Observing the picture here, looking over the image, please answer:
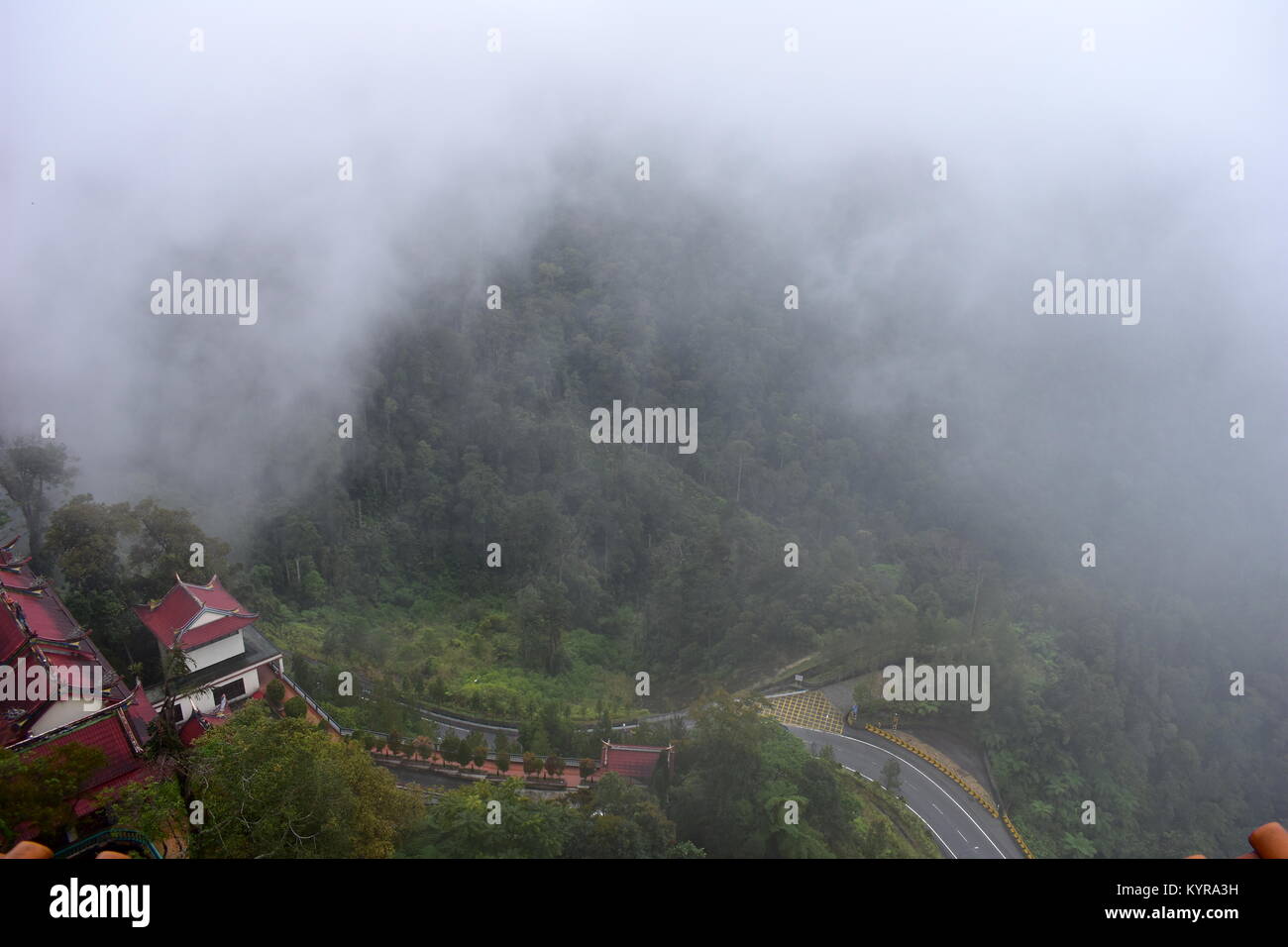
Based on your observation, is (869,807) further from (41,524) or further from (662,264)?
(662,264)

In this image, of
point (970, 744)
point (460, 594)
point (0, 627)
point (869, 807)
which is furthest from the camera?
point (460, 594)

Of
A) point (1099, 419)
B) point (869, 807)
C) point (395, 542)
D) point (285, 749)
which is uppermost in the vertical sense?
point (1099, 419)

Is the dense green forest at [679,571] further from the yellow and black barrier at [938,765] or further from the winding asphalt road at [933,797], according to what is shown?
the winding asphalt road at [933,797]

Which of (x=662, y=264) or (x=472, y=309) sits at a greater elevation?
(x=662, y=264)

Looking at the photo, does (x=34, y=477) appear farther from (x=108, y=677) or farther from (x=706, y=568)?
(x=706, y=568)

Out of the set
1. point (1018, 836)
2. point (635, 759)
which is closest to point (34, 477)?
point (635, 759)

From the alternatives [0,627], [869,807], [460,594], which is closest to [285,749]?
[0,627]

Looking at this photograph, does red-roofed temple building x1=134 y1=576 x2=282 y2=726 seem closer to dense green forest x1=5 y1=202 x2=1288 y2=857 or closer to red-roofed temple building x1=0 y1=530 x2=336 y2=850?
red-roofed temple building x1=0 y1=530 x2=336 y2=850
